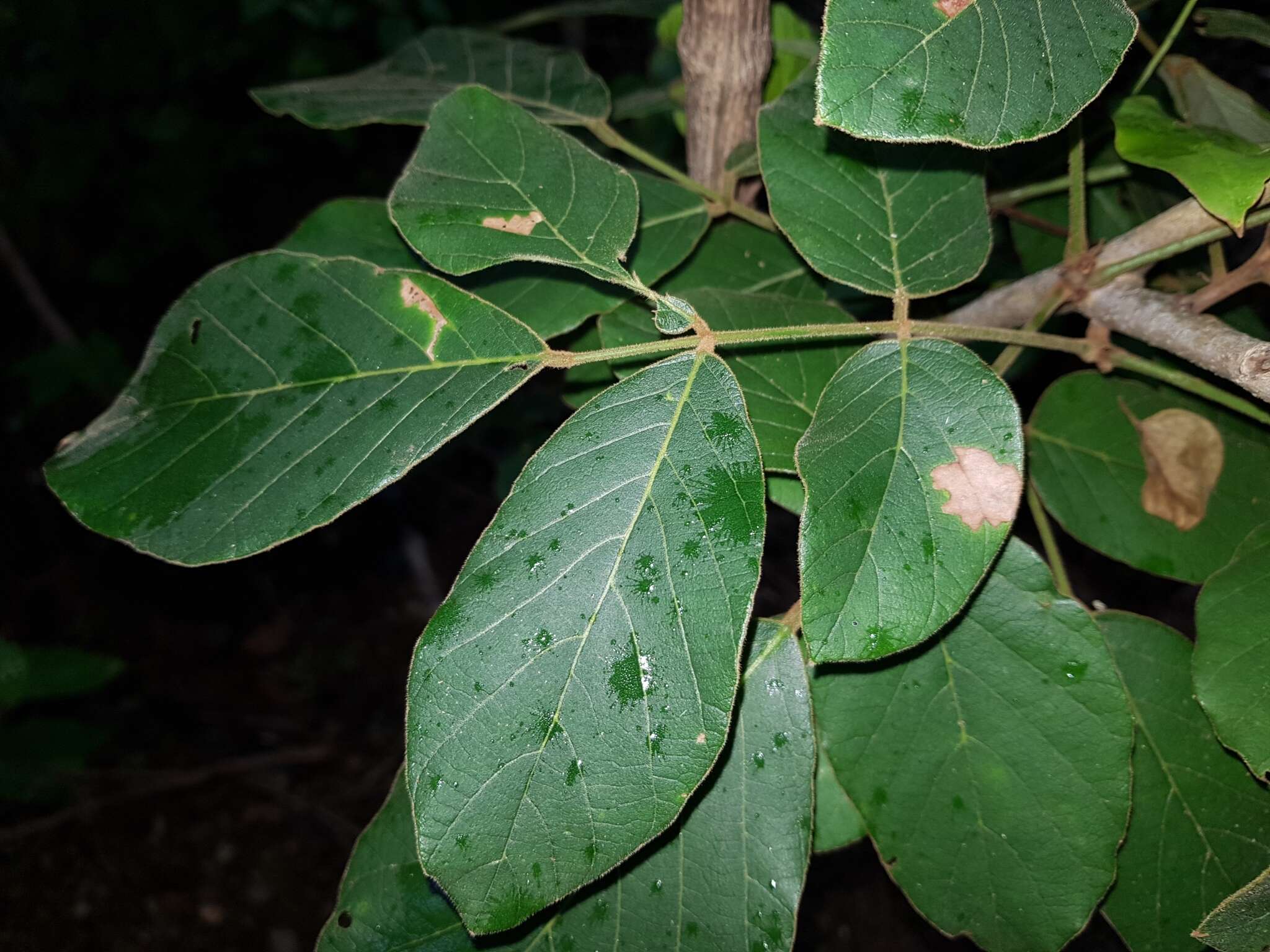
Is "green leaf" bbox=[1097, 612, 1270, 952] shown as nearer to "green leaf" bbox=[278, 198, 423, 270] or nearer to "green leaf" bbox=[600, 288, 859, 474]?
"green leaf" bbox=[600, 288, 859, 474]

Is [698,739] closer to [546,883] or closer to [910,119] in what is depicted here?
[546,883]

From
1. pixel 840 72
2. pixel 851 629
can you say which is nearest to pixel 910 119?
pixel 840 72

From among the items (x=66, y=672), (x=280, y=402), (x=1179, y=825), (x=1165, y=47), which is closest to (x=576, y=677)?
(x=280, y=402)

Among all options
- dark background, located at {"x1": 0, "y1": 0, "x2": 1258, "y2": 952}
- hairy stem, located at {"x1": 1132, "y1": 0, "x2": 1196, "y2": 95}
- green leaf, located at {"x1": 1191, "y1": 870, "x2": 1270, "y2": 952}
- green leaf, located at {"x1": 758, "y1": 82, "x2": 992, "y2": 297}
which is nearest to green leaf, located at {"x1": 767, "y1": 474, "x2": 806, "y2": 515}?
green leaf, located at {"x1": 758, "y1": 82, "x2": 992, "y2": 297}

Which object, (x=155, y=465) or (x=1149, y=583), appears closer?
(x=155, y=465)

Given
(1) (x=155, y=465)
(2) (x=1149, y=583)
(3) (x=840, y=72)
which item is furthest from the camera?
(2) (x=1149, y=583)

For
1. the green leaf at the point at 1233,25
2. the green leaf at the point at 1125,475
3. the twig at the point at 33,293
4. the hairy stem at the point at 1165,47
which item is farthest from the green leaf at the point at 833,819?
the twig at the point at 33,293
